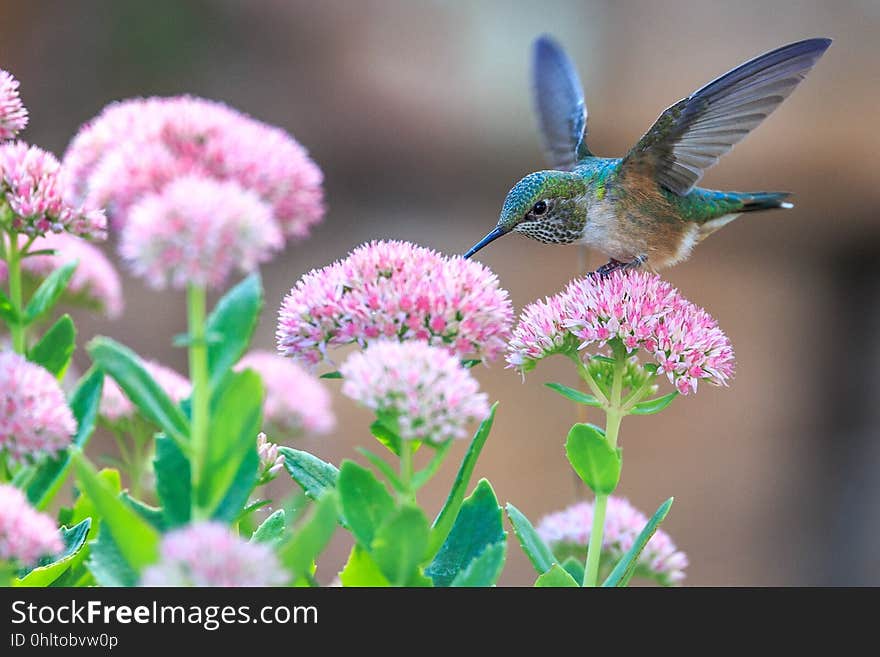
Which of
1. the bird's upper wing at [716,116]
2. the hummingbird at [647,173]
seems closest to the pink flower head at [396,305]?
the hummingbird at [647,173]

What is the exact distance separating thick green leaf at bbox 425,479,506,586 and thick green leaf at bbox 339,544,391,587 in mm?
103

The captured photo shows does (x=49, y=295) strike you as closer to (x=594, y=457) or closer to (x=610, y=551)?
(x=594, y=457)

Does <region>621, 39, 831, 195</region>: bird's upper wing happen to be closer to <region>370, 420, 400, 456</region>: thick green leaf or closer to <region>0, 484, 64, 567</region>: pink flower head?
<region>370, 420, 400, 456</region>: thick green leaf

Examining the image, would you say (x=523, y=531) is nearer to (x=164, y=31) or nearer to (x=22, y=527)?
(x=22, y=527)

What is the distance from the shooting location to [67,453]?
0.71m

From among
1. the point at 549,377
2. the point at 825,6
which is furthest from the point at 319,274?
the point at 825,6

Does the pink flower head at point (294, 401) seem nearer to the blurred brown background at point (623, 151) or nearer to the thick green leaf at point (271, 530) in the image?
the thick green leaf at point (271, 530)

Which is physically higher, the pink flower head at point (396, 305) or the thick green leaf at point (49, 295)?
the thick green leaf at point (49, 295)

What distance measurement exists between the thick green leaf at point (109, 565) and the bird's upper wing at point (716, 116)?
2.49 ft

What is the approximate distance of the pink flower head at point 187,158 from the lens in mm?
586

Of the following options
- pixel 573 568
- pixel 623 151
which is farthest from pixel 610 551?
pixel 623 151

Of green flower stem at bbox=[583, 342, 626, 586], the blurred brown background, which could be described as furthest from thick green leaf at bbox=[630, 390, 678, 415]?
the blurred brown background

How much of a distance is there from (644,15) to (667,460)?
133 centimetres

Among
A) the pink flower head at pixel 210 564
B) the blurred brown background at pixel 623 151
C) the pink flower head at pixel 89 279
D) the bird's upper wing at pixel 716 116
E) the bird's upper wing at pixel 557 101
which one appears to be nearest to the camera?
the pink flower head at pixel 210 564
